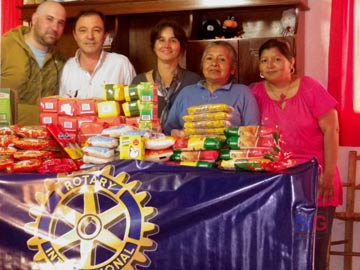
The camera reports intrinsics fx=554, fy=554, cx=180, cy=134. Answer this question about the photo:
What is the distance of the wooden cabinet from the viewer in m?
3.60

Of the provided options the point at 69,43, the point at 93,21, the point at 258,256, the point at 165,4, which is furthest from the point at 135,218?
the point at 69,43

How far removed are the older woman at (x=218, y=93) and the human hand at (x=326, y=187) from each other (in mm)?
456

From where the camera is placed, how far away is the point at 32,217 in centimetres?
203

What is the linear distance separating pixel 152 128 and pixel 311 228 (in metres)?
0.77

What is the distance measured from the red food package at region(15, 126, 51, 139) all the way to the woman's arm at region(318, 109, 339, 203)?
132 centimetres

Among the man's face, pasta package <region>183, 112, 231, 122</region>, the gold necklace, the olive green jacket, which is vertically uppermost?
the man's face

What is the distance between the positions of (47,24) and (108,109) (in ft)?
3.81

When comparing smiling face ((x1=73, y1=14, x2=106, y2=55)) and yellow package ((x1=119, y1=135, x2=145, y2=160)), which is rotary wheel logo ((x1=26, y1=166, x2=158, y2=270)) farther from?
smiling face ((x1=73, y1=14, x2=106, y2=55))

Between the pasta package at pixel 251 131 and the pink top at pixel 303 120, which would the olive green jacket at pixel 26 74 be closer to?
the pink top at pixel 303 120

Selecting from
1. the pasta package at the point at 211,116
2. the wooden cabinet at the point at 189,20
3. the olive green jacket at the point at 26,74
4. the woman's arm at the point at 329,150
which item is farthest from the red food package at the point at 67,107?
the wooden cabinet at the point at 189,20

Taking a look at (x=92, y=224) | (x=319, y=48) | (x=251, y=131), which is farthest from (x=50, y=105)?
(x=319, y=48)

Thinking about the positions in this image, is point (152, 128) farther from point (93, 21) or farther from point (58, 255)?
point (93, 21)

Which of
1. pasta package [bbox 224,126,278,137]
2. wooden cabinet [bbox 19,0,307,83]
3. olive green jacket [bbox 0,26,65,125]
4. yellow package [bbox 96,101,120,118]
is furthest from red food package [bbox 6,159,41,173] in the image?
wooden cabinet [bbox 19,0,307,83]

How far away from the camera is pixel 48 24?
3.25 m
